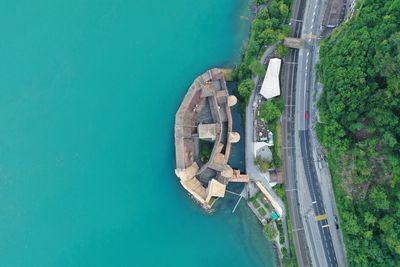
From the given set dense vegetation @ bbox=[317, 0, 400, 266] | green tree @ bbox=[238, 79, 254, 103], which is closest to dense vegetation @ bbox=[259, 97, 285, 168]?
green tree @ bbox=[238, 79, 254, 103]

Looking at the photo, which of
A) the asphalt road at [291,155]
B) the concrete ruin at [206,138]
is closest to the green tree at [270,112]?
the asphalt road at [291,155]

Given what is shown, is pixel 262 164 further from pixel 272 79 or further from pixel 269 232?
pixel 272 79

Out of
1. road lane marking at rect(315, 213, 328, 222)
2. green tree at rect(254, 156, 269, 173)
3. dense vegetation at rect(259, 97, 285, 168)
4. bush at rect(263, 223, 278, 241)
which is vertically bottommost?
bush at rect(263, 223, 278, 241)

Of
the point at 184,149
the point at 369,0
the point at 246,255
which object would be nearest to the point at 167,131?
the point at 184,149

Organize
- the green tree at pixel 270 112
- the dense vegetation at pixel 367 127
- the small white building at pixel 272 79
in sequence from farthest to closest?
the small white building at pixel 272 79 < the green tree at pixel 270 112 < the dense vegetation at pixel 367 127

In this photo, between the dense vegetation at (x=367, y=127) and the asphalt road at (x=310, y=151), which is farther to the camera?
the asphalt road at (x=310, y=151)

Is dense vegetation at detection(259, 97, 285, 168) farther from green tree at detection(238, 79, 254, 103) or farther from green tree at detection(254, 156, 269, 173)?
green tree at detection(238, 79, 254, 103)

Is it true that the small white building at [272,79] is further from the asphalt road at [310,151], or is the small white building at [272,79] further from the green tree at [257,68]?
the asphalt road at [310,151]
